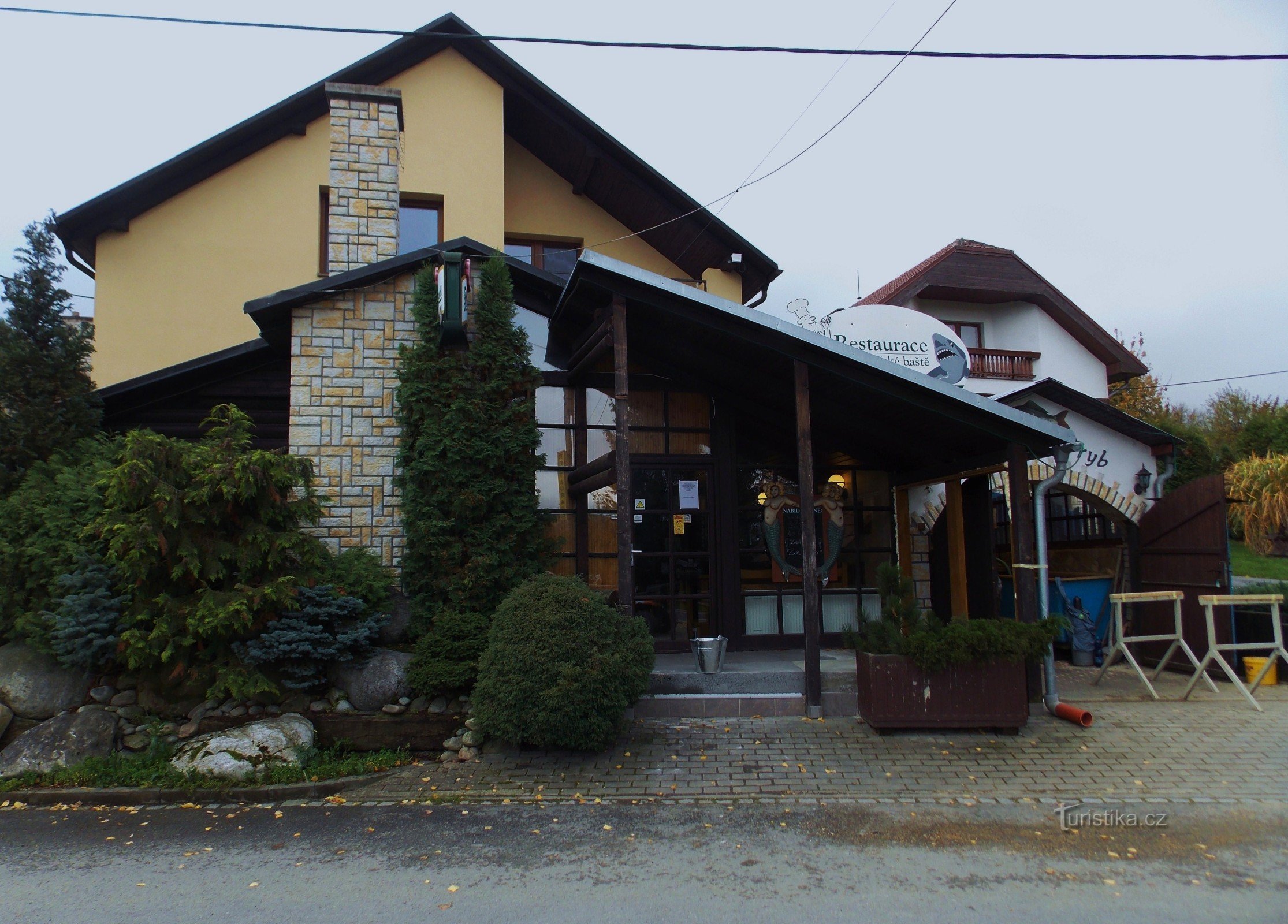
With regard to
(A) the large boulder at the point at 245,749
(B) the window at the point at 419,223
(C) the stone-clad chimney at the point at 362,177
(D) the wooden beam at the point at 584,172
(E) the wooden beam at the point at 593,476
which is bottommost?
(A) the large boulder at the point at 245,749

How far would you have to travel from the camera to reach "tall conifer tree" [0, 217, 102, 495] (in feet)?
24.2

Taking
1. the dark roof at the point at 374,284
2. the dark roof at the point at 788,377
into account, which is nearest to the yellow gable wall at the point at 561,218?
the dark roof at the point at 788,377

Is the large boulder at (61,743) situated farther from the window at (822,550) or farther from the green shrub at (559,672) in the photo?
the window at (822,550)

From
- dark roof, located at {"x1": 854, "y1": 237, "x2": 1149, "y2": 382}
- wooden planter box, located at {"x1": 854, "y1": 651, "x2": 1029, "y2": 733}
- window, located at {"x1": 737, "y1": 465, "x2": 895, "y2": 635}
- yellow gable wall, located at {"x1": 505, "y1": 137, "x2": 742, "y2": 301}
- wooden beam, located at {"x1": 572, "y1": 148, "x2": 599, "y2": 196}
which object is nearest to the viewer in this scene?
wooden planter box, located at {"x1": 854, "y1": 651, "x2": 1029, "y2": 733}

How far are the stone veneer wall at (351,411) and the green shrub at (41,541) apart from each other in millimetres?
1724

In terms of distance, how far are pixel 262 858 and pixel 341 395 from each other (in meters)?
4.41

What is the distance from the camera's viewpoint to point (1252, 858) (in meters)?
4.75

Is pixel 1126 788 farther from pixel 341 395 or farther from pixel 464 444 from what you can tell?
pixel 341 395

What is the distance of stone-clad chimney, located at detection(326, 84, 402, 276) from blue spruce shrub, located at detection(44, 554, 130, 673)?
3652 mm

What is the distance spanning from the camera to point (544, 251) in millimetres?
13375

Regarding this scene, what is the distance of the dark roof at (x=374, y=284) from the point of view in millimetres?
7832

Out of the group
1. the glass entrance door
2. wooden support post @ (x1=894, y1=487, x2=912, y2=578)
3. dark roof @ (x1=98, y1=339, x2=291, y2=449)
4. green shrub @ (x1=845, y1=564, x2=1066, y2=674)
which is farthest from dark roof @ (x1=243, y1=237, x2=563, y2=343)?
wooden support post @ (x1=894, y1=487, x2=912, y2=578)

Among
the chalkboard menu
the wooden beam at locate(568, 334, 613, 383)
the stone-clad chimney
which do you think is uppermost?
the stone-clad chimney

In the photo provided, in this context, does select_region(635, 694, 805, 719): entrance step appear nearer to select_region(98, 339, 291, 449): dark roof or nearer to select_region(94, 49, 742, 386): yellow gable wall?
select_region(98, 339, 291, 449): dark roof
